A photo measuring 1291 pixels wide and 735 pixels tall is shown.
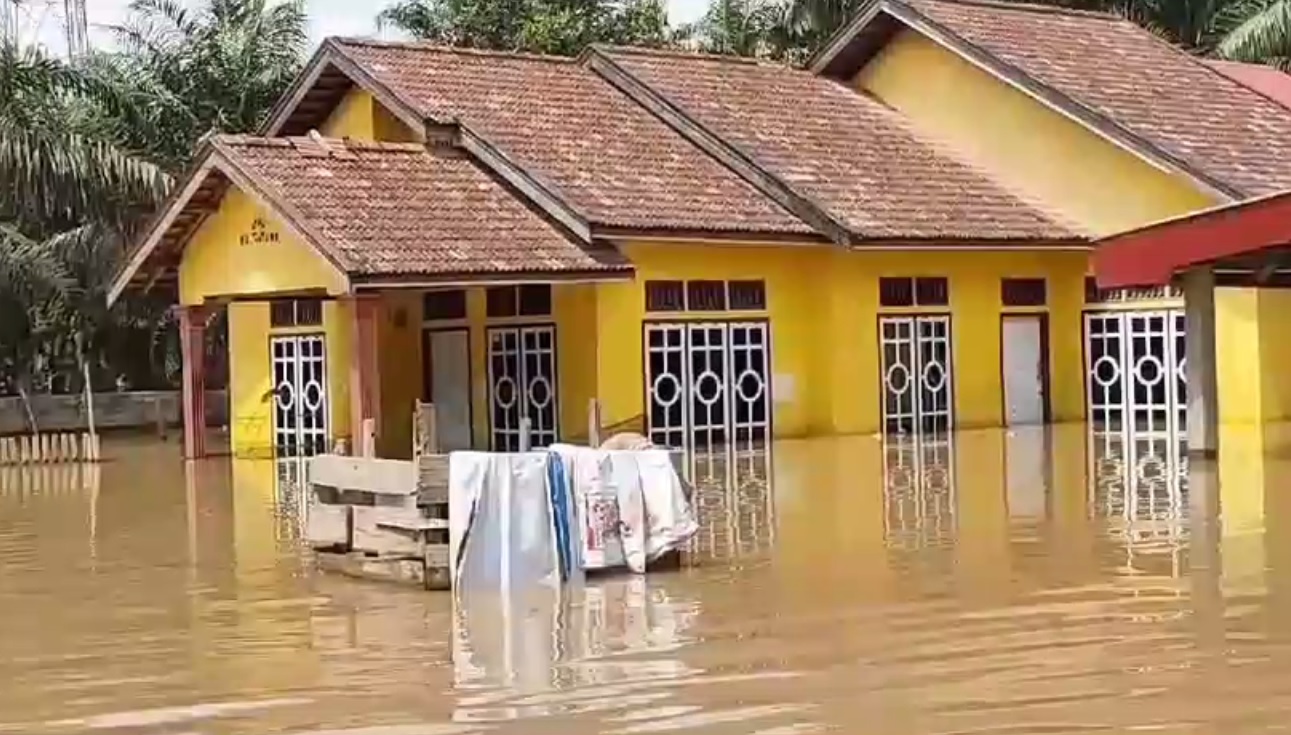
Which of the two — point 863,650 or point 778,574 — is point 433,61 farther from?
point 863,650

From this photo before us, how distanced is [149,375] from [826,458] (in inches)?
900

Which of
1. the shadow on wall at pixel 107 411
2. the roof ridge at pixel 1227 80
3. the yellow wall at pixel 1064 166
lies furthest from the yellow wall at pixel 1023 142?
the shadow on wall at pixel 107 411

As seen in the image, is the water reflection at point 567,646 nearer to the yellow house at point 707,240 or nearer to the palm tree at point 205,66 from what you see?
the yellow house at point 707,240

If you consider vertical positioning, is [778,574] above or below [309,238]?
below

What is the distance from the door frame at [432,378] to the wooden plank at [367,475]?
14741 millimetres

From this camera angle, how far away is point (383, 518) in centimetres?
1412

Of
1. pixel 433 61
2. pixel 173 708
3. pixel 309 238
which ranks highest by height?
pixel 433 61

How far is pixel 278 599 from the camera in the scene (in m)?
13.5

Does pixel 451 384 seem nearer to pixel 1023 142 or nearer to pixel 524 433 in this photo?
pixel 524 433

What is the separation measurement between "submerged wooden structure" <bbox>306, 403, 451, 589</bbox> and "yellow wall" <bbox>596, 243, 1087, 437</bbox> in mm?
12957

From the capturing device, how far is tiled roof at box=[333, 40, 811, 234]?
28062 millimetres

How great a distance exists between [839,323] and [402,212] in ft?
23.6

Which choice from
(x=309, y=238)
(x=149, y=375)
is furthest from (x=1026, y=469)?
(x=149, y=375)

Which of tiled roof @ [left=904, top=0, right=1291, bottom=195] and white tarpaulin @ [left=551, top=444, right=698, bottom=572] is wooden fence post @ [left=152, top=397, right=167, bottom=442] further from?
white tarpaulin @ [left=551, top=444, right=698, bottom=572]
